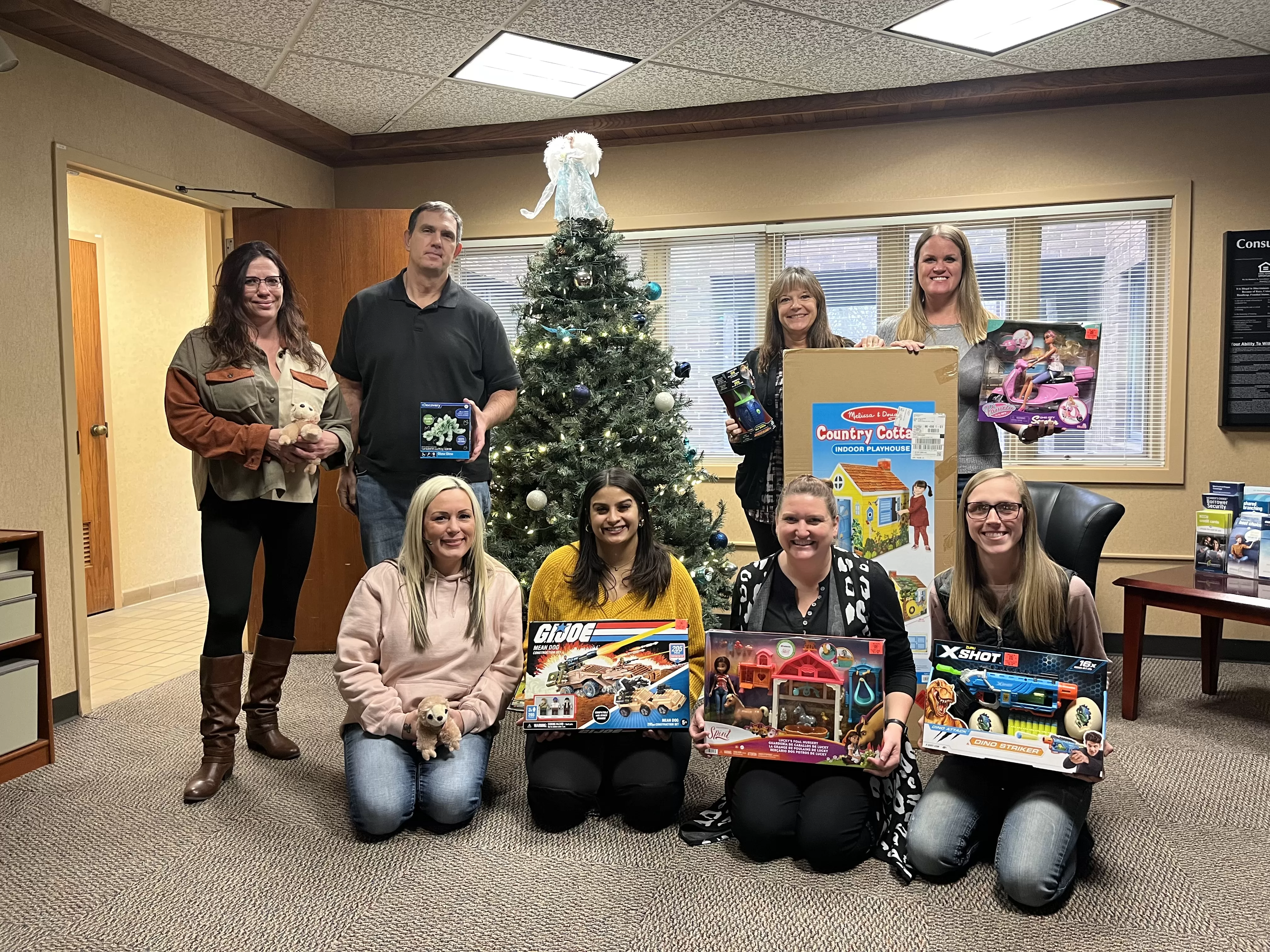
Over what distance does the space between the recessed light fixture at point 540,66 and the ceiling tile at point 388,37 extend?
0.10m

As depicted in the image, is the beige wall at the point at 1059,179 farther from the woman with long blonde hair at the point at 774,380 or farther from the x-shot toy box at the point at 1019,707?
the x-shot toy box at the point at 1019,707

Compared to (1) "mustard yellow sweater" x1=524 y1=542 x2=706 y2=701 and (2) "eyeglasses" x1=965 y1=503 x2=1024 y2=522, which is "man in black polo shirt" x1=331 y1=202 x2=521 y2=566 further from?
(2) "eyeglasses" x1=965 y1=503 x2=1024 y2=522

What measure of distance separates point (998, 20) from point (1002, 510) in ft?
7.68

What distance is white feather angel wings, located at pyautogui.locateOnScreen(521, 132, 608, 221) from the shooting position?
11.5 feet

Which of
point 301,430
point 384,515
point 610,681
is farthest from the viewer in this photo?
point 384,515

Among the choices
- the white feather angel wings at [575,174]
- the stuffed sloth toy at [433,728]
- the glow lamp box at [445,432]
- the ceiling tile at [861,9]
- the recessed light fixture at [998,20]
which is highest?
the recessed light fixture at [998,20]

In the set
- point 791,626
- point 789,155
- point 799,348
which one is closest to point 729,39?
point 789,155

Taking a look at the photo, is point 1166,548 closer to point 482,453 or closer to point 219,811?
point 482,453

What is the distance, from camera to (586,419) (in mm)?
3365

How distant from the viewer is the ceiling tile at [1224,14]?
3.27 m

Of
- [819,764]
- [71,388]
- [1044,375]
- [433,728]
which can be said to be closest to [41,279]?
[71,388]

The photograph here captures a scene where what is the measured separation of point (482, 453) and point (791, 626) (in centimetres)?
117

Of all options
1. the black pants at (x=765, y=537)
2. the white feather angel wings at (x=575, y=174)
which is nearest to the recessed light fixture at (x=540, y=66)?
the white feather angel wings at (x=575, y=174)

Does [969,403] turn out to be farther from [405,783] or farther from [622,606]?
[405,783]
